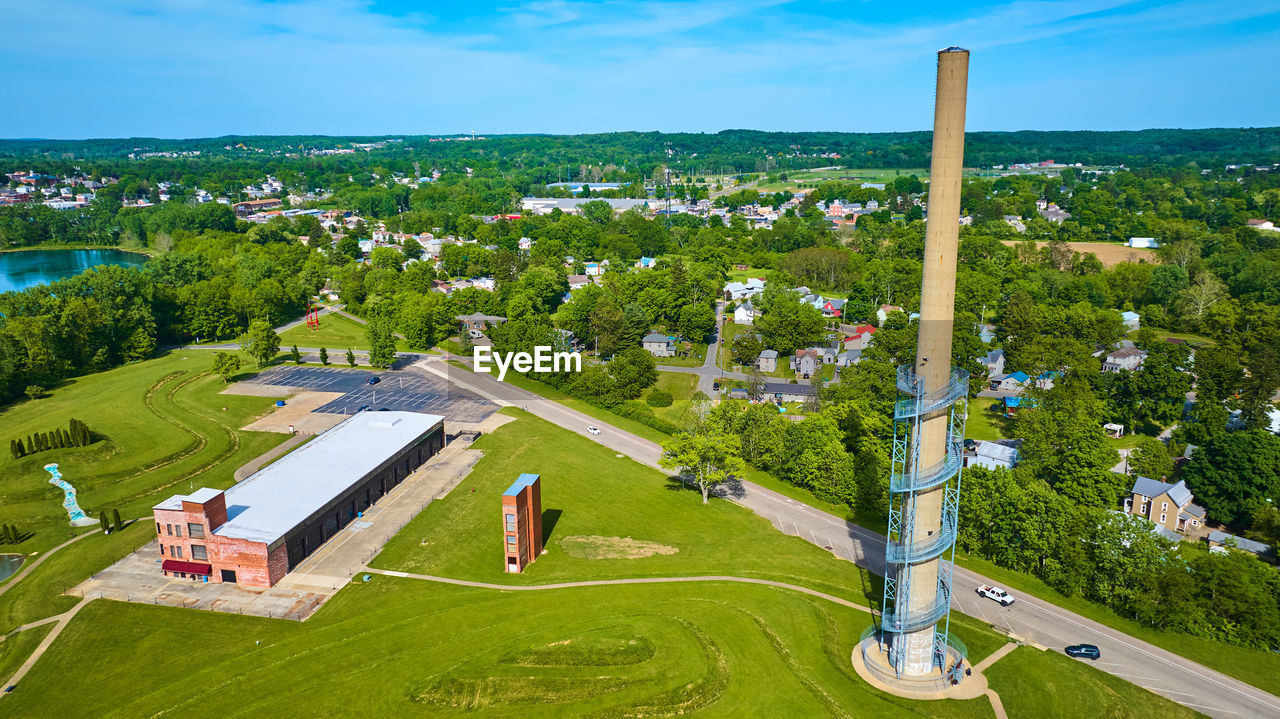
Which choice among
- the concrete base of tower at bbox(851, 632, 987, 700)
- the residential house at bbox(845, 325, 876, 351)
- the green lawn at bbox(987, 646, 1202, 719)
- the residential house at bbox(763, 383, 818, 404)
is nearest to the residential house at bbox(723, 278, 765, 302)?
the residential house at bbox(845, 325, 876, 351)

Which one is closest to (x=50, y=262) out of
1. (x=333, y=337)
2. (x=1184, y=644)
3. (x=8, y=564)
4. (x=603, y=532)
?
(x=333, y=337)

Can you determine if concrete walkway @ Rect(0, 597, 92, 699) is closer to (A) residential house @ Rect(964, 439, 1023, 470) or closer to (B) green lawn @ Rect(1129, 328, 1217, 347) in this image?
(A) residential house @ Rect(964, 439, 1023, 470)

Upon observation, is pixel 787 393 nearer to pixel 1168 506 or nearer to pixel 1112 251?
pixel 1168 506

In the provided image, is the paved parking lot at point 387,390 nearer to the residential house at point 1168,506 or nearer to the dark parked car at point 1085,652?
the dark parked car at point 1085,652

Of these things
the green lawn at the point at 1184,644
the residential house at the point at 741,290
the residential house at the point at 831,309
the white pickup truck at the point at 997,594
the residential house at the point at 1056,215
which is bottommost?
the green lawn at the point at 1184,644

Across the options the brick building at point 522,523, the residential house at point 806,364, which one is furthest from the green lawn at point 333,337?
the brick building at point 522,523
